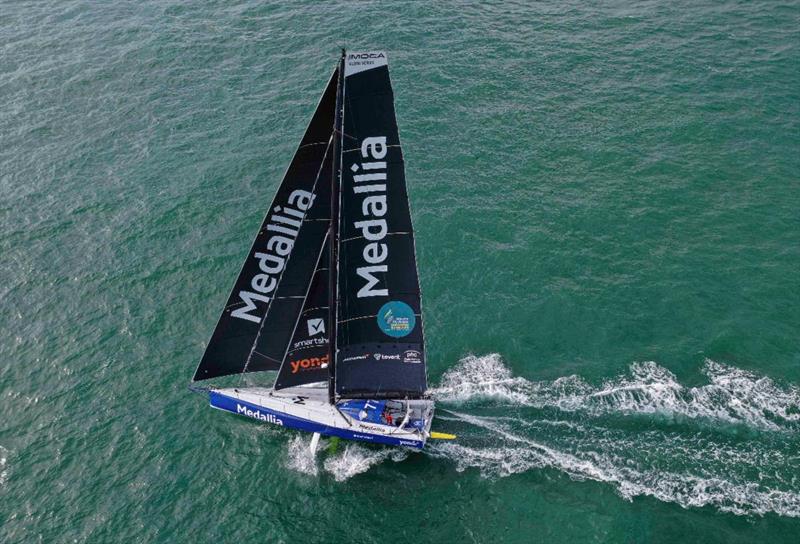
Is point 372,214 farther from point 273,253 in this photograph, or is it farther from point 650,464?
point 650,464

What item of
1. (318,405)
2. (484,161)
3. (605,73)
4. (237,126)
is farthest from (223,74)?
(318,405)

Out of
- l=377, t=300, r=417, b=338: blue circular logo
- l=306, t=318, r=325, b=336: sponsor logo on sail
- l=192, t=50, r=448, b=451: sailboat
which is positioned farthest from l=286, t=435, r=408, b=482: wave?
l=377, t=300, r=417, b=338: blue circular logo

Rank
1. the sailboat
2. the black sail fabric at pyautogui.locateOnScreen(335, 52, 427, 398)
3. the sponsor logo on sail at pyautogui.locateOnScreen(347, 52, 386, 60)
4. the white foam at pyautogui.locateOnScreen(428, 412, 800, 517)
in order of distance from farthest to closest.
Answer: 1. the white foam at pyautogui.locateOnScreen(428, 412, 800, 517)
2. the sailboat
3. the black sail fabric at pyautogui.locateOnScreen(335, 52, 427, 398)
4. the sponsor logo on sail at pyautogui.locateOnScreen(347, 52, 386, 60)

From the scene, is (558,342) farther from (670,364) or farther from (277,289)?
(277,289)

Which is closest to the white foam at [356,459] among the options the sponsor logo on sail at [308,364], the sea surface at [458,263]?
the sea surface at [458,263]

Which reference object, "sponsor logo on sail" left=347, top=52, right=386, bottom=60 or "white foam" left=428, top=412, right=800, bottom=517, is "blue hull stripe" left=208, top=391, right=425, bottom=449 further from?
"sponsor logo on sail" left=347, top=52, right=386, bottom=60

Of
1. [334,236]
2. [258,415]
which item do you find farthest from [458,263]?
[258,415]
